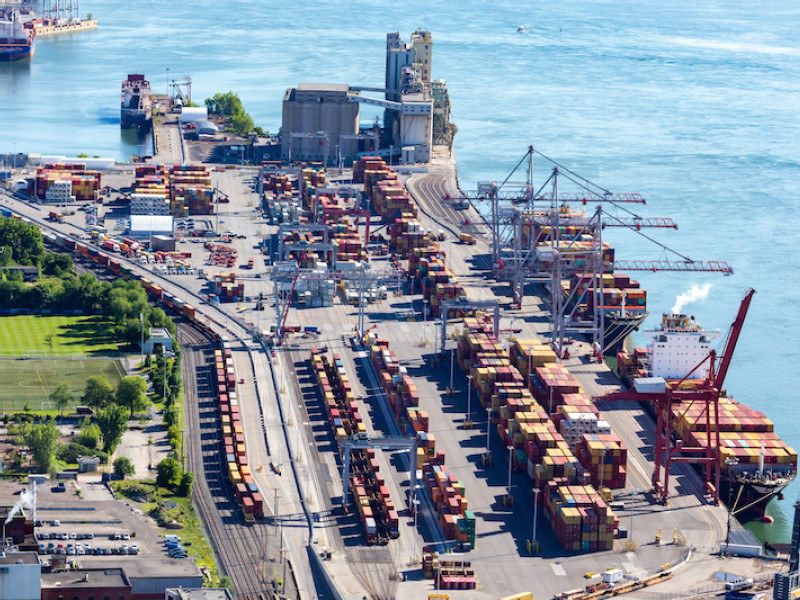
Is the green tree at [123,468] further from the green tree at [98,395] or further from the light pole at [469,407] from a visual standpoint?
the light pole at [469,407]

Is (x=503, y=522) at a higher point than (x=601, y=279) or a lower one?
lower

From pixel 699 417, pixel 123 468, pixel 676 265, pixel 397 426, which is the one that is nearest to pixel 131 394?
pixel 123 468

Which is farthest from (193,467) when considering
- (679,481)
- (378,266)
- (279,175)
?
(279,175)

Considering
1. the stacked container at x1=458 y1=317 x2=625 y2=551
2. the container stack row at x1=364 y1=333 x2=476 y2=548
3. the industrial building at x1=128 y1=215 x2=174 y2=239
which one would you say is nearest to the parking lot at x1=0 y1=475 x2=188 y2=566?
the container stack row at x1=364 y1=333 x2=476 y2=548

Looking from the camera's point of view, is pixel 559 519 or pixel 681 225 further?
pixel 681 225

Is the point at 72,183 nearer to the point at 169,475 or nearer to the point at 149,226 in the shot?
the point at 149,226

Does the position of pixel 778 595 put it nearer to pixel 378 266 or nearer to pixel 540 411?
pixel 540 411

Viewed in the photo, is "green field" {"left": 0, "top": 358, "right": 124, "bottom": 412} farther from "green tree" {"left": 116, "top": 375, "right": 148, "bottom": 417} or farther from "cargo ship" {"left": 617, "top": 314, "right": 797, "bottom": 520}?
"cargo ship" {"left": 617, "top": 314, "right": 797, "bottom": 520}
